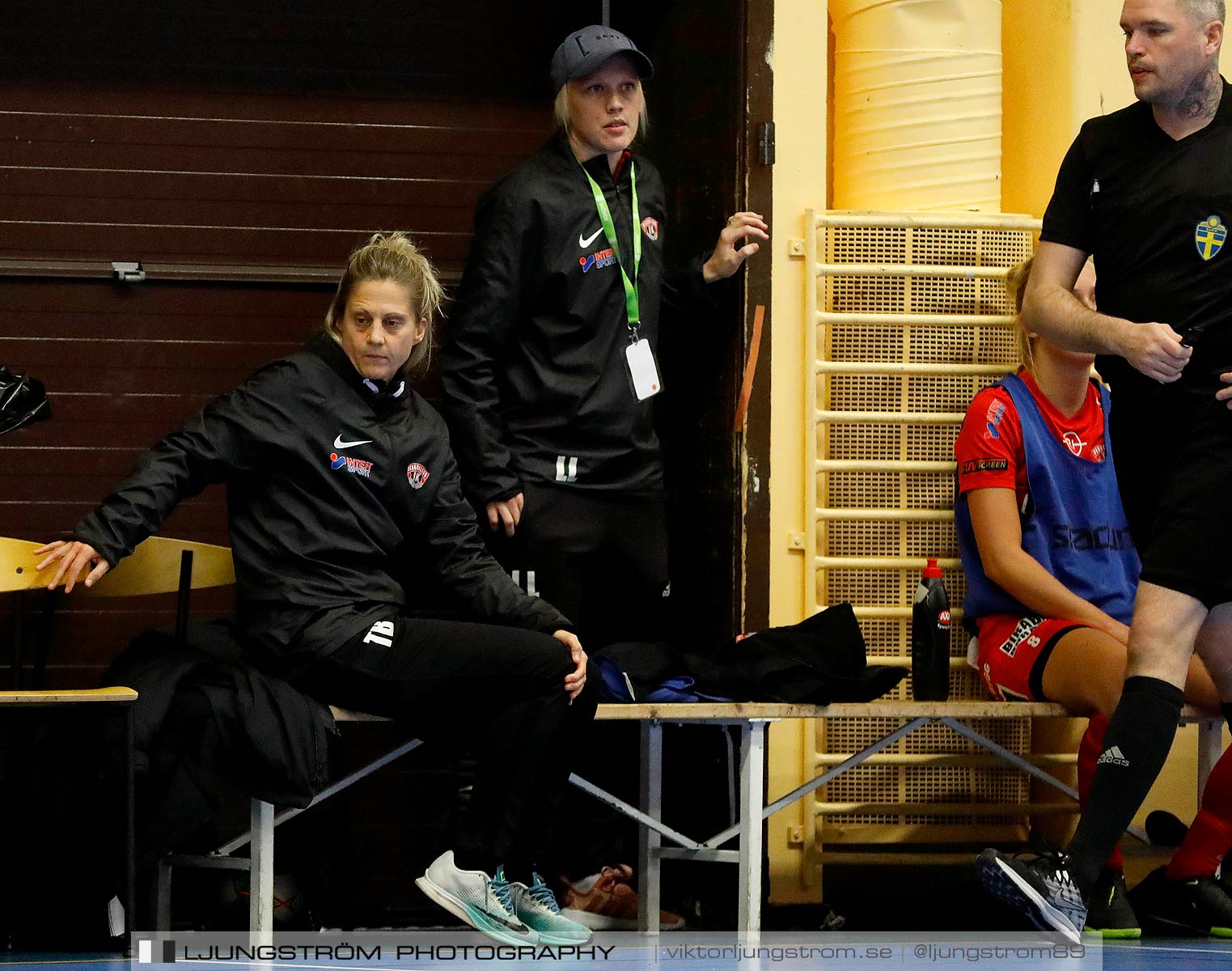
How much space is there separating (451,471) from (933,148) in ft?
6.01

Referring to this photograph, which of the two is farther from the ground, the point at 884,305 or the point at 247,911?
the point at 884,305

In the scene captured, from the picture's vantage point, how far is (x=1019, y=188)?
5.10 meters

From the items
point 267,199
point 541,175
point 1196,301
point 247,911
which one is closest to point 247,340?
point 267,199

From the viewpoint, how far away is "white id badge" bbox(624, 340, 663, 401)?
4.32 m

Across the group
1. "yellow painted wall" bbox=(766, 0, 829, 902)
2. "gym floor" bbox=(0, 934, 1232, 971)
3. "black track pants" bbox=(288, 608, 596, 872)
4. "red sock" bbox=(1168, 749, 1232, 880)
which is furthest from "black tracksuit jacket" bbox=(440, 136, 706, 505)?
"red sock" bbox=(1168, 749, 1232, 880)

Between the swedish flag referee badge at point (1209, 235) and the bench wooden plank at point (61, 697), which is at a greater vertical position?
the swedish flag referee badge at point (1209, 235)

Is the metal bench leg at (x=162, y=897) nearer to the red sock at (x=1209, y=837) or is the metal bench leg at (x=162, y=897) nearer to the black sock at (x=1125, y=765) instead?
the black sock at (x=1125, y=765)

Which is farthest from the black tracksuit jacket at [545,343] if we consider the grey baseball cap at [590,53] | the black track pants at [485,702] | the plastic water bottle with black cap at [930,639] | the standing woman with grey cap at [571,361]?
the plastic water bottle with black cap at [930,639]

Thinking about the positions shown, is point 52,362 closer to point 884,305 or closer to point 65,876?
point 65,876

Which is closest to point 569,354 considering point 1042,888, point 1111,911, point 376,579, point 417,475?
point 417,475

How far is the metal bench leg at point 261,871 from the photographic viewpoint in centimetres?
351

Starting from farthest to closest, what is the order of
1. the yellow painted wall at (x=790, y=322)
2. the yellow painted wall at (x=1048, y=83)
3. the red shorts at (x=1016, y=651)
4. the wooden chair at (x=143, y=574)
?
the yellow painted wall at (x=1048, y=83) < the yellow painted wall at (x=790, y=322) < the red shorts at (x=1016, y=651) < the wooden chair at (x=143, y=574)

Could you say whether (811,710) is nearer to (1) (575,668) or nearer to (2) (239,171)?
(1) (575,668)

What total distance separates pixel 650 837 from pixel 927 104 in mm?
2284
